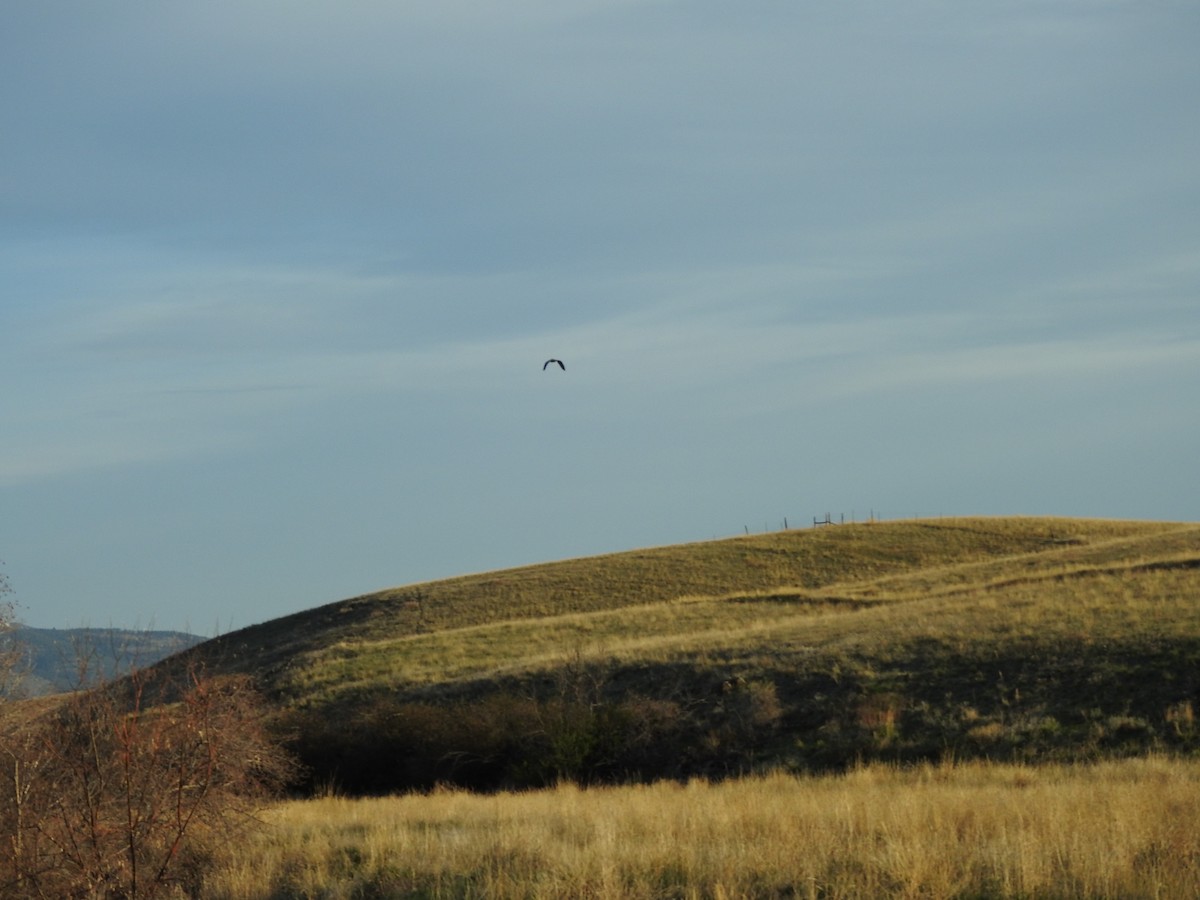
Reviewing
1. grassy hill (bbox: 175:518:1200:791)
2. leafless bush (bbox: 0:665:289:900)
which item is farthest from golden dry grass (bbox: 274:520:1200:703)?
leafless bush (bbox: 0:665:289:900)

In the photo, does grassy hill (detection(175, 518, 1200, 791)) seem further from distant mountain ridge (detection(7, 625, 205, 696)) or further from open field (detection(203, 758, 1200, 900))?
open field (detection(203, 758, 1200, 900))

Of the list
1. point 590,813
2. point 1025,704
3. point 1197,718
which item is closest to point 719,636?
point 1025,704

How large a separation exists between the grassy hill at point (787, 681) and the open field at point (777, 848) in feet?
18.3

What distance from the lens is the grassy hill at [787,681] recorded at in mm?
24516

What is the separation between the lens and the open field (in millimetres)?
8391

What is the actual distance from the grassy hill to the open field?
219 inches

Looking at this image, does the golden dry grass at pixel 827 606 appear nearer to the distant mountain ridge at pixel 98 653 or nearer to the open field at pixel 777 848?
the open field at pixel 777 848

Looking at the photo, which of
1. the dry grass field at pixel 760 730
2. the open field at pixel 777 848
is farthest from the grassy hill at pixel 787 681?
the open field at pixel 777 848

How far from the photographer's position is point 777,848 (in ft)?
31.8

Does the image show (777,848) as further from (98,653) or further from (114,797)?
(98,653)

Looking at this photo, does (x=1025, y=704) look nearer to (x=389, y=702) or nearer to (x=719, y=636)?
(x=719, y=636)

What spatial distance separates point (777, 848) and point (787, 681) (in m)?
20.9

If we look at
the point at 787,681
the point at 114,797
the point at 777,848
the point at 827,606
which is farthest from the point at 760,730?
the point at 827,606

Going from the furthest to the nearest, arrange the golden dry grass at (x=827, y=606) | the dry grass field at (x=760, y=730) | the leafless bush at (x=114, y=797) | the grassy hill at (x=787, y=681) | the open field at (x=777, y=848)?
the golden dry grass at (x=827, y=606), the grassy hill at (x=787, y=681), the leafless bush at (x=114, y=797), the dry grass field at (x=760, y=730), the open field at (x=777, y=848)
